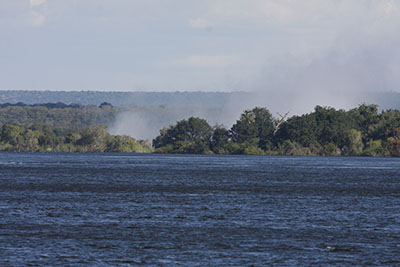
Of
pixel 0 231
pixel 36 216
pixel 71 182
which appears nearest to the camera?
pixel 0 231

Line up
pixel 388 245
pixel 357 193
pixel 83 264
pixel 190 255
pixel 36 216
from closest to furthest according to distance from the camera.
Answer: pixel 83 264 < pixel 190 255 < pixel 388 245 < pixel 36 216 < pixel 357 193

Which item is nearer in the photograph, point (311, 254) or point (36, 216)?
point (311, 254)

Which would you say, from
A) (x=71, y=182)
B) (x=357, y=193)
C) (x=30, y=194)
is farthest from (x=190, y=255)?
(x=71, y=182)

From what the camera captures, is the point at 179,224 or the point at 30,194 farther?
the point at 30,194

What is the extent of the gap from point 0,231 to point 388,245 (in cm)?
2078

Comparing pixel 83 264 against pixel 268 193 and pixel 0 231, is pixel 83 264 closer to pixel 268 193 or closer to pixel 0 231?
pixel 0 231

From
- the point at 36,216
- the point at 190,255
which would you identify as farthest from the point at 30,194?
the point at 190,255

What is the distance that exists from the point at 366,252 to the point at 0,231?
19693mm

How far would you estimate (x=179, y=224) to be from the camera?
45344 millimetres

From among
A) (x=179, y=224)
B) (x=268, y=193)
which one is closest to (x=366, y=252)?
(x=179, y=224)

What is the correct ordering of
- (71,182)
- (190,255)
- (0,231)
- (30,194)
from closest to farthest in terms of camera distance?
(190,255)
(0,231)
(30,194)
(71,182)

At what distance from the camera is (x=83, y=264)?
3212 cm

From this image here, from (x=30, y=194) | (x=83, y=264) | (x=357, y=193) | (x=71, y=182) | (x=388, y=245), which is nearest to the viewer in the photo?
(x=83, y=264)

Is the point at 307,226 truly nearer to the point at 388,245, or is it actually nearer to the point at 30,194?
the point at 388,245
